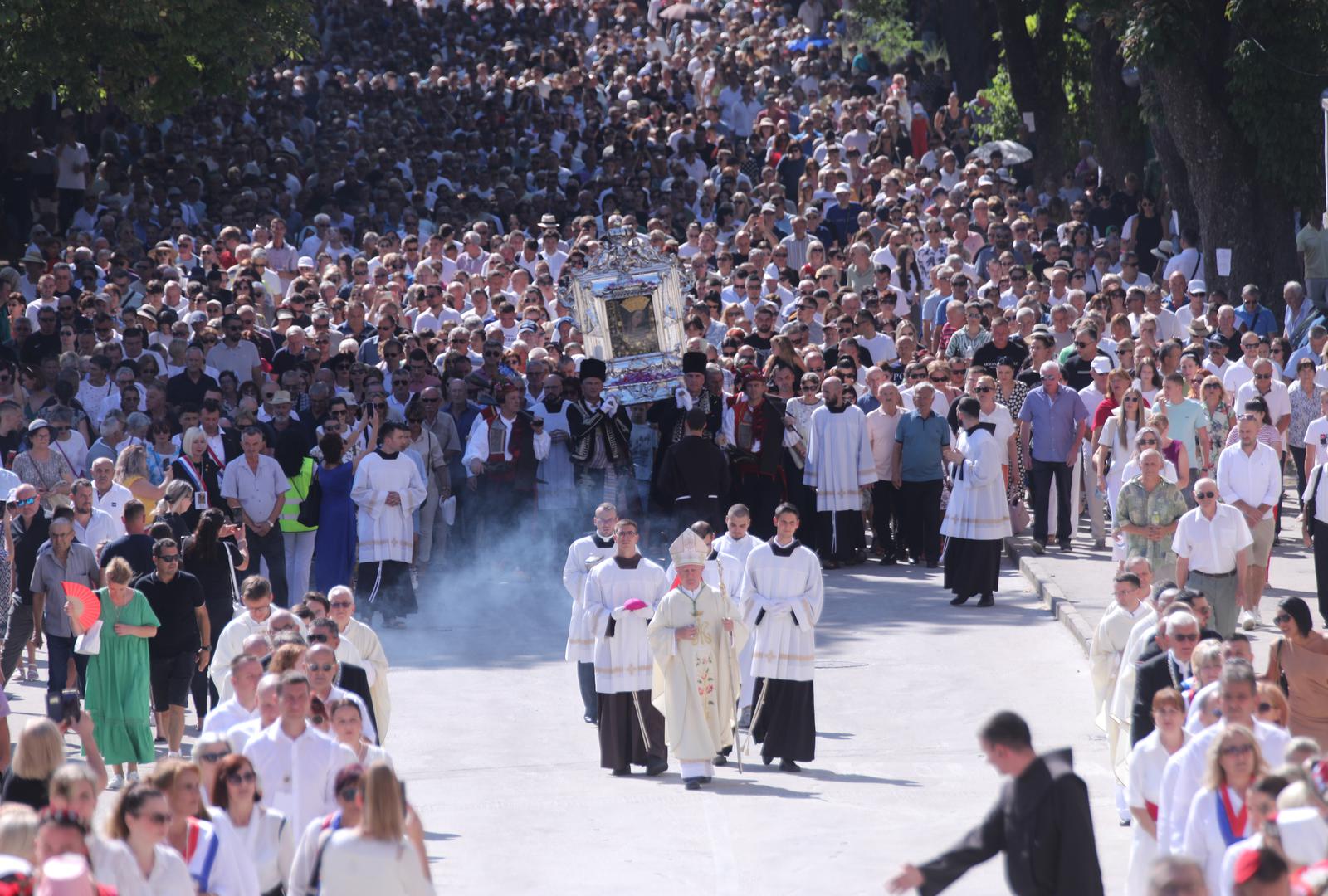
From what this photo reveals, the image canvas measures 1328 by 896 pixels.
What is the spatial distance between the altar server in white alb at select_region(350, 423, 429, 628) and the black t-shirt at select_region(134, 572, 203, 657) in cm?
399

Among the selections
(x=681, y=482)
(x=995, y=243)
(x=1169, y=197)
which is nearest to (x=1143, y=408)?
(x=681, y=482)

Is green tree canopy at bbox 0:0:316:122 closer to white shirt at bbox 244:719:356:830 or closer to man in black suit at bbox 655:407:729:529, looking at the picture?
man in black suit at bbox 655:407:729:529

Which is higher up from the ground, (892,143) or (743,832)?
(892,143)

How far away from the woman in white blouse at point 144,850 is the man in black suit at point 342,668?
133 inches

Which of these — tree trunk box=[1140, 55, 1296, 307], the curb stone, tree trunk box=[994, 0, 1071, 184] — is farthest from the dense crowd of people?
tree trunk box=[994, 0, 1071, 184]

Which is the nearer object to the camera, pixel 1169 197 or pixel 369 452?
pixel 369 452

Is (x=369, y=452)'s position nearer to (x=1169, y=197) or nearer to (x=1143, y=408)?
(x=1143, y=408)

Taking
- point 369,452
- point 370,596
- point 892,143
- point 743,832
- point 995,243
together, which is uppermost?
point 892,143

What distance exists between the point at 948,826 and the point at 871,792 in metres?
0.97

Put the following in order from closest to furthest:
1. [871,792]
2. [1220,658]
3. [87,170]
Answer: [1220,658] → [871,792] → [87,170]

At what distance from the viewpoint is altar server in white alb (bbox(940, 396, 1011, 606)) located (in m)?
17.9

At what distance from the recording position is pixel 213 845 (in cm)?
810

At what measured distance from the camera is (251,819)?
28.5 feet

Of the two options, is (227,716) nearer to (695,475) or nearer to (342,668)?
(342,668)
